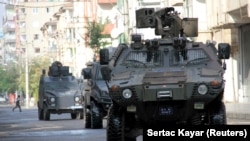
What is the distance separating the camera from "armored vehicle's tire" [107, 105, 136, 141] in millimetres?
16203

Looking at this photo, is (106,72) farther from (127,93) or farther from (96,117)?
(96,117)

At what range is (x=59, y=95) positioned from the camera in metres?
42.6

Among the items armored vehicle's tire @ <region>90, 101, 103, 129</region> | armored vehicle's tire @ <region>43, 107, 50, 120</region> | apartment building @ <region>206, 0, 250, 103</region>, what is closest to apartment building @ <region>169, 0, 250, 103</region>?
apartment building @ <region>206, 0, 250, 103</region>

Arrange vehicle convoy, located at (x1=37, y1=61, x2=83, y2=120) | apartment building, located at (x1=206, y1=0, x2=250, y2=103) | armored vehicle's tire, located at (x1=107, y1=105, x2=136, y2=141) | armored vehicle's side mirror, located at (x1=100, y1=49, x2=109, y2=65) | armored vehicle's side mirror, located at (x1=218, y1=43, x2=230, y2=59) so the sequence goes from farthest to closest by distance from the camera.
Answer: apartment building, located at (x1=206, y1=0, x2=250, y2=103) < vehicle convoy, located at (x1=37, y1=61, x2=83, y2=120) < armored vehicle's side mirror, located at (x1=100, y1=49, x2=109, y2=65) < armored vehicle's side mirror, located at (x1=218, y1=43, x2=230, y2=59) < armored vehicle's tire, located at (x1=107, y1=105, x2=136, y2=141)

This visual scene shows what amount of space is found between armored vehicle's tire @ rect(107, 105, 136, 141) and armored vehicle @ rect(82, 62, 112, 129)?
11.6m

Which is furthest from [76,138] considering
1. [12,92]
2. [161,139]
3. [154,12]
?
[12,92]

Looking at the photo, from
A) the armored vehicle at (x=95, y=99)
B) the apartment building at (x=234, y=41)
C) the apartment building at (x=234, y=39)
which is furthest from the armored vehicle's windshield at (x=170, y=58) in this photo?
the apartment building at (x=234, y=41)

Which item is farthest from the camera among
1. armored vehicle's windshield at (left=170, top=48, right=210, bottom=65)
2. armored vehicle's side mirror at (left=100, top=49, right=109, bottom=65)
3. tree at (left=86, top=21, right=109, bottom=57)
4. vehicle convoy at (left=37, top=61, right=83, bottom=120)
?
tree at (left=86, top=21, right=109, bottom=57)

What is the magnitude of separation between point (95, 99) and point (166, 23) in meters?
9.30

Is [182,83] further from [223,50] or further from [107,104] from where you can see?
[107,104]

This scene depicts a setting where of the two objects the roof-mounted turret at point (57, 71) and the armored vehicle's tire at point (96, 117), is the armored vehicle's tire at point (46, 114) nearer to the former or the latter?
the roof-mounted turret at point (57, 71)

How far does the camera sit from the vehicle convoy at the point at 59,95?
42469 millimetres

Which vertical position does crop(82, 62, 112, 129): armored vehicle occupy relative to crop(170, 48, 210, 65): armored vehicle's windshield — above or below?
below

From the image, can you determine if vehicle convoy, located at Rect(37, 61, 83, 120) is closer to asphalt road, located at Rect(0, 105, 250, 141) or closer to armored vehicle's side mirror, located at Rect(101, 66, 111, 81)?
asphalt road, located at Rect(0, 105, 250, 141)
